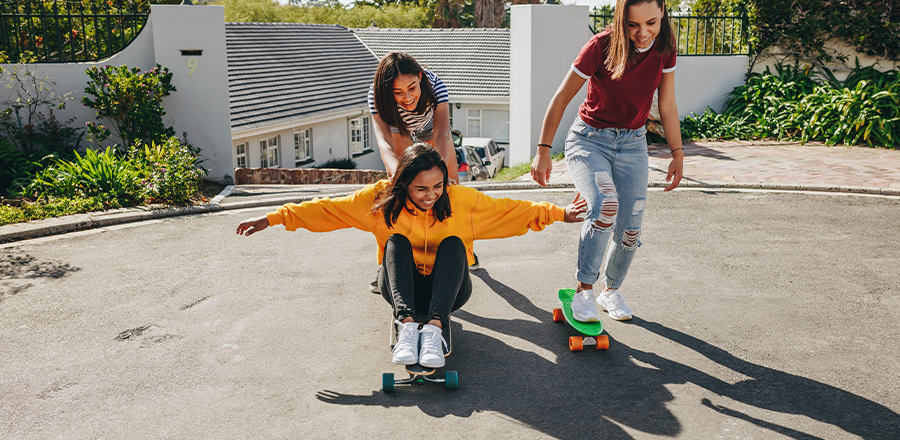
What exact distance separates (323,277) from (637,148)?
2.76 metres

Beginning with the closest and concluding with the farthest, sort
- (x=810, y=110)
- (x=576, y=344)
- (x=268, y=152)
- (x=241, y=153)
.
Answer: (x=576, y=344) → (x=810, y=110) → (x=241, y=153) → (x=268, y=152)

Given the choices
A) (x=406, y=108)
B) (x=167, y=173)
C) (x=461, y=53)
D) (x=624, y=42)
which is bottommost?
(x=167, y=173)

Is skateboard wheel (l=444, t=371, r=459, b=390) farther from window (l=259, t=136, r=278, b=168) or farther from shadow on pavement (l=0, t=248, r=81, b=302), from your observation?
window (l=259, t=136, r=278, b=168)

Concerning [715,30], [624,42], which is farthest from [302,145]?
[624,42]

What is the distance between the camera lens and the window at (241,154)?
19703mm

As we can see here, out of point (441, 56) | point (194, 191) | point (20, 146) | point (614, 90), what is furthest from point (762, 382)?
point (441, 56)

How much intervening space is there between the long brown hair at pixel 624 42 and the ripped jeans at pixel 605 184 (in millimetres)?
412

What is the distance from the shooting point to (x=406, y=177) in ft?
12.4

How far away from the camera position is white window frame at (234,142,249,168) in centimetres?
1968

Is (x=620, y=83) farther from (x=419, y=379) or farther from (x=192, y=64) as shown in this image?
(x=192, y=64)

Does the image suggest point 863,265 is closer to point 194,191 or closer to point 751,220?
point 751,220

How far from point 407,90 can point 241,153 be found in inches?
654

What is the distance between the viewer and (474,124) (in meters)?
27.5

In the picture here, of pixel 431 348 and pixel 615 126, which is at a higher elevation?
pixel 615 126
